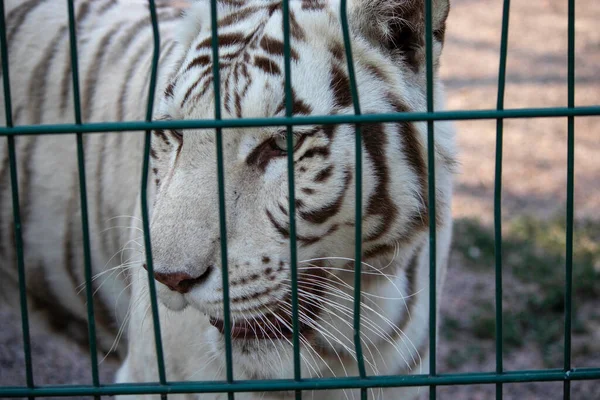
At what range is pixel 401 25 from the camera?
148 centimetres

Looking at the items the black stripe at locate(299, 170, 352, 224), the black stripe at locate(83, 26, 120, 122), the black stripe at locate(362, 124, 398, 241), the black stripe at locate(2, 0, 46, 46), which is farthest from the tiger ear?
the black stripe at locate(2, 0, 46, 46)

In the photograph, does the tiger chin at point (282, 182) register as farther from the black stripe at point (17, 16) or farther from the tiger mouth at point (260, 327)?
the black stripe at point (17, 16)

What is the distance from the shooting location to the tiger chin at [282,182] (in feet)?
4.53

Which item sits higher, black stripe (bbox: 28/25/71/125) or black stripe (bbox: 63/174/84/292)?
black stripe (bbox: 28/25/71/125)

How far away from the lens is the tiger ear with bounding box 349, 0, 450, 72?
4.68ft

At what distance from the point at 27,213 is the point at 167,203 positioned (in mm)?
1067

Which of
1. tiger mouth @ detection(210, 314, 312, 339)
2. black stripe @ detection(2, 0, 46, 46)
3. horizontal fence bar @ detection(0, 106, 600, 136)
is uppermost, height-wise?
black stripe @ detection(2, 0, 46, 46)

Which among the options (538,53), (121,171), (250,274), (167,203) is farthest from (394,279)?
(538,53)

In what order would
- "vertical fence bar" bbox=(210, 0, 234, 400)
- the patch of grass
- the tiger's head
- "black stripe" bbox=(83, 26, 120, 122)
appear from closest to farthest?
"vertical fence bar" bbox=(210, 0, 234, 400) < the tiger's head < "black stripe" bbox=(83, 26, 120, 122) < the patch of grass

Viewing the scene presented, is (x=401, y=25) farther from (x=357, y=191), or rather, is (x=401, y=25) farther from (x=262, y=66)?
(x=357, y=191)

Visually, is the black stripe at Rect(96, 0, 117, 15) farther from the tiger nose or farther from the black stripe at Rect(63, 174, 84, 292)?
the tiger nose

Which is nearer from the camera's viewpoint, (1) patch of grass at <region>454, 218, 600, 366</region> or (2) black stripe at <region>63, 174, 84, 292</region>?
(2) black stripe at <region>63, 174, 84, 292</region>

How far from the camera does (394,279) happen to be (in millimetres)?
1697

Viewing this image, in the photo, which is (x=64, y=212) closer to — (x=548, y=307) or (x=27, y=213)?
(x=27, y=213)
